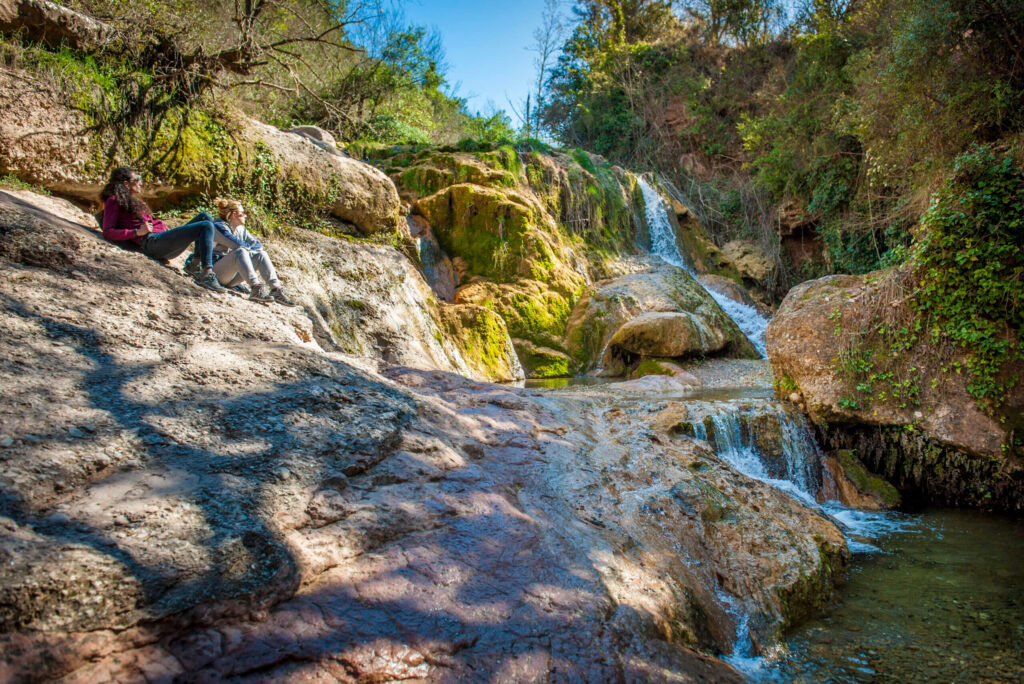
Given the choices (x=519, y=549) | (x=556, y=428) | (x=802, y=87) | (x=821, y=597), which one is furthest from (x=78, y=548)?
(x=802, y=87)

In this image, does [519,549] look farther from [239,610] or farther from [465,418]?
[465,418]

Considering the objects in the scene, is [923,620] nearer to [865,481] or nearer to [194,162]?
[865,481]

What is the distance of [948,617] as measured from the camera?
327 cm

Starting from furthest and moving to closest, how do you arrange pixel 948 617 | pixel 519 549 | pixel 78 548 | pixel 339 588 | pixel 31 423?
pixel 948 617, pixel 519 549, pixel 31 423, pixel 339 588, pixel 78 548

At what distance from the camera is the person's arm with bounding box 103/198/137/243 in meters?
4.75

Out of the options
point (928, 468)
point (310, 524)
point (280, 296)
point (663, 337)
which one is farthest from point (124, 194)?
point (928, 468)

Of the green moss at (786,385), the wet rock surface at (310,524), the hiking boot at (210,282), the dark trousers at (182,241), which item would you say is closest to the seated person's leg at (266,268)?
the dark trousers at (182,241)

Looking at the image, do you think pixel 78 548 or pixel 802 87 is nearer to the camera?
pixel 78 548

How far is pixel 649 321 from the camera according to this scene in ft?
32.7

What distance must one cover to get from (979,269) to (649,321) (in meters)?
5.01

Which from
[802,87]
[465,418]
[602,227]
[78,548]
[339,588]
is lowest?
[339,588]

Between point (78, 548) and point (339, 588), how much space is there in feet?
2.81

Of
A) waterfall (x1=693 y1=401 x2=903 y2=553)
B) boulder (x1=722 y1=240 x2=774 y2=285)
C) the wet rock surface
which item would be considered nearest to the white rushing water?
waterfall (x1=693 y1=401 x2=903 y2=553)

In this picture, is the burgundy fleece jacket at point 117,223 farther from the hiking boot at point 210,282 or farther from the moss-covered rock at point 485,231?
the moss-covered rock at point 485,231
